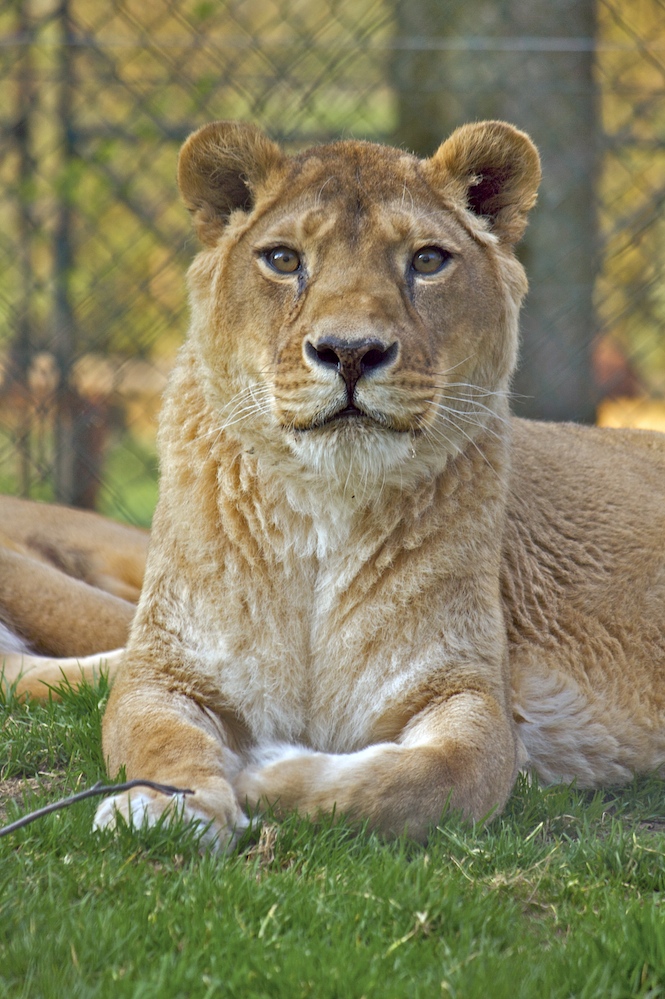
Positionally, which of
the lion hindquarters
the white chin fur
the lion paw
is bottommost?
the lion hindquarters

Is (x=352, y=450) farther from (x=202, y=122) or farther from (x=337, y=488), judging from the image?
(x=202, y=122)

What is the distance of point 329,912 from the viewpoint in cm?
210

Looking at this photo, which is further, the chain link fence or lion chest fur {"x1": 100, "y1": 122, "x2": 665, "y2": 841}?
the chain link fence

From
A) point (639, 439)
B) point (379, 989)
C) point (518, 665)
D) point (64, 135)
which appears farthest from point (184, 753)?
point (64, 135)

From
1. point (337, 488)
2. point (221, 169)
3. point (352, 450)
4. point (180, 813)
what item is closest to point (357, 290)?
point (352, 450)

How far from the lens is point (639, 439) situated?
4.22 meters

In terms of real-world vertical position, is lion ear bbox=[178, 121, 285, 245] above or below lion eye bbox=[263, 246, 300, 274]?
above

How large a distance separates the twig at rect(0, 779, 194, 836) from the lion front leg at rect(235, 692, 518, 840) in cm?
23

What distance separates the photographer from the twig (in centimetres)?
222

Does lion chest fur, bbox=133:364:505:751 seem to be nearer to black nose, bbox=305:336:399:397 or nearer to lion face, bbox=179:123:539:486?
lion face, bbox=179:123:539:486

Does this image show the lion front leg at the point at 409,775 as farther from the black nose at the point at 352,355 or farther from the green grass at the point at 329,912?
the black nose at the point at 352,355

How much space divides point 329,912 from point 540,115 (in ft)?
15.1

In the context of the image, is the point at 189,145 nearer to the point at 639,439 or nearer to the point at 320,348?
the point at 320,348

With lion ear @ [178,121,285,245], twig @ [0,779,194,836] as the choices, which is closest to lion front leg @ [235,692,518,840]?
twig @ [0,779,194,836]
